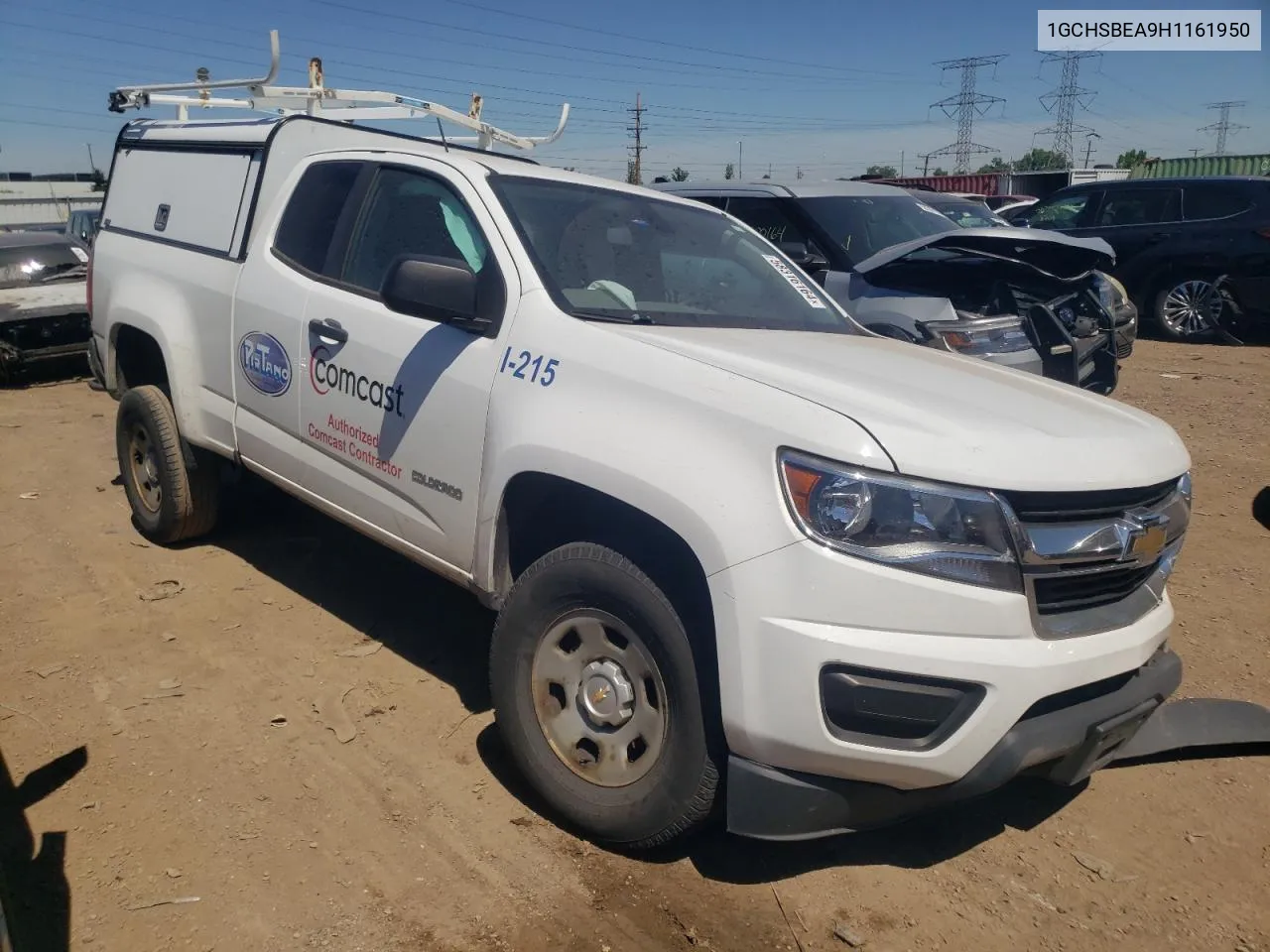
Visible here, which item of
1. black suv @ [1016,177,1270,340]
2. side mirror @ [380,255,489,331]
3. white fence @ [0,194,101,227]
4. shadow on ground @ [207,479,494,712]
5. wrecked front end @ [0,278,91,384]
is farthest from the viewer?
white fence @ [0,194,101,227]

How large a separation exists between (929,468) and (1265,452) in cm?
638

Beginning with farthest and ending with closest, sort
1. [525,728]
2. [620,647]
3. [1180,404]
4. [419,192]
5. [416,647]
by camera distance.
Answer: [1180,404], [416,647], [419,192], [525,728], [620,647]

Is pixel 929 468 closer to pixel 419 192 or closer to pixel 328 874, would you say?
pixel 328 874

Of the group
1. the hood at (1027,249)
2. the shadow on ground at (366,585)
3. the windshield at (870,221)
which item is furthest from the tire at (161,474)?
the windshield at (870,221)

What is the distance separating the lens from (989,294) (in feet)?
23.9

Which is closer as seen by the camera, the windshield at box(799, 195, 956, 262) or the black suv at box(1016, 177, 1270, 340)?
the windshield at box(799, 195, 956, 262)

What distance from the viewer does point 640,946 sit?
103 inches

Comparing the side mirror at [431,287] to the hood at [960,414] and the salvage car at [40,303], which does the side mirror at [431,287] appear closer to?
the hood at [960,414]

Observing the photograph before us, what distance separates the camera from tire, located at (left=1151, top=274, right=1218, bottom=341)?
487 inches

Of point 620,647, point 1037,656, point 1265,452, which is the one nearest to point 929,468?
point 1037,656

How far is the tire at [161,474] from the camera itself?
196 inches

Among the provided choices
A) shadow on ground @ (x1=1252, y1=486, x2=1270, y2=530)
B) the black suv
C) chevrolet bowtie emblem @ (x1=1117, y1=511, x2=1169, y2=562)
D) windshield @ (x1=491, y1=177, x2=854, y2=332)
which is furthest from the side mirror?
the black suv

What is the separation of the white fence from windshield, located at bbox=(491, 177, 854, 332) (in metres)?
44.0

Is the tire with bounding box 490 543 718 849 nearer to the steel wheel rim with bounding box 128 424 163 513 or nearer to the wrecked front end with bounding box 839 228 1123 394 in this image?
the steel wheel rim with bounding box 128 424 163 513
